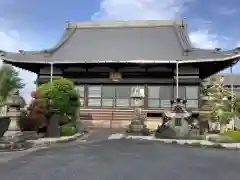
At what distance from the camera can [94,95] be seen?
1195 inches

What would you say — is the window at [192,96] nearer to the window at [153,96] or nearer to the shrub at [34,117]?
the window at [153,96]

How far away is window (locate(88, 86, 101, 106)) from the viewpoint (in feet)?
99.5

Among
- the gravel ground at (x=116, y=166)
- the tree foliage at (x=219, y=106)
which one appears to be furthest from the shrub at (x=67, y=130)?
the tree foliage at (x=219, y=106)

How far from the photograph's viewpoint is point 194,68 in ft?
95.1

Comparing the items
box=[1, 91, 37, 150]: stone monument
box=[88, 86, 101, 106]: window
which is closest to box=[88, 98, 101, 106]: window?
box=[88, 86, 101, 106]: window

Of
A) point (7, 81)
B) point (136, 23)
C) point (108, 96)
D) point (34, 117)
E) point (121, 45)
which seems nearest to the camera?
point (7, 81)

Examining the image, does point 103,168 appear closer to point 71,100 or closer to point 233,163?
point 233,163

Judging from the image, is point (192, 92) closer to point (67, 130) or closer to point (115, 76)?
point (115, 76)

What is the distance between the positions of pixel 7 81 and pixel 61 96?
19.2 feet

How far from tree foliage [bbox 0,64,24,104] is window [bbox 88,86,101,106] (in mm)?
14348

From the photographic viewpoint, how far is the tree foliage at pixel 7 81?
15.6 metres

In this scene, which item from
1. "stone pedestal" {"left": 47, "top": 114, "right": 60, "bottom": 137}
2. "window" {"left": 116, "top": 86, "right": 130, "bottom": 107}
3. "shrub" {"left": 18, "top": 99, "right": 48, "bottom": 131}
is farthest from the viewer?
"window" {"left": 116, "top": 86, "right": 130, "bottom": 107}

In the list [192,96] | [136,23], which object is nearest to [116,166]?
[192,96]

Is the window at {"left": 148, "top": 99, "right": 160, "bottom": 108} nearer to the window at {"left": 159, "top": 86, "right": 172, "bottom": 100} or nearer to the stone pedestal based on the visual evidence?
the window at {"left": 159, "top": 86, "right": 172, "bottom": 100}
